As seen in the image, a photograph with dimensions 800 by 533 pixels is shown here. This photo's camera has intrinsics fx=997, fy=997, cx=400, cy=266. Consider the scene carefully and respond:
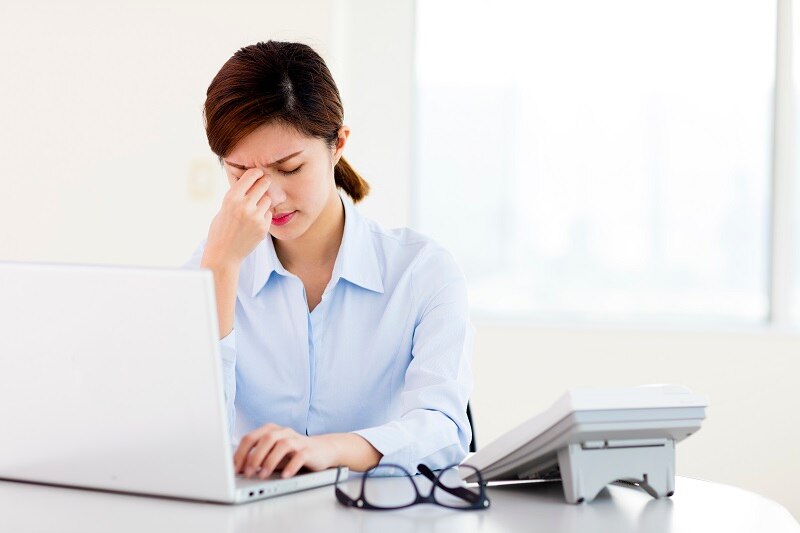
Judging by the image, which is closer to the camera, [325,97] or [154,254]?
[325,97]

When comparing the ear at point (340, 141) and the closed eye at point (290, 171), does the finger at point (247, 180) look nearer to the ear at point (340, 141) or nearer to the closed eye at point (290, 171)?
the closed eye at point (290, 171)

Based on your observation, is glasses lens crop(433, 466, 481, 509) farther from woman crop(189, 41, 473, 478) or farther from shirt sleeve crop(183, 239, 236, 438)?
shirt sleeve crop(183, 239, 236, 438)

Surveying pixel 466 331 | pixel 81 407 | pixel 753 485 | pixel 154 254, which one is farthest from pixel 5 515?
pixel 753 485

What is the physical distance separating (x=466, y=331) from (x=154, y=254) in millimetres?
2236

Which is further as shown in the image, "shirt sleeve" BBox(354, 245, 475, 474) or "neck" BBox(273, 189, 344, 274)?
"neck" BBox(273, 189, 344, 274)

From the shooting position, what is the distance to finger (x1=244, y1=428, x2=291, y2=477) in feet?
4.16

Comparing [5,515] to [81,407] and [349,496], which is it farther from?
[349,496]

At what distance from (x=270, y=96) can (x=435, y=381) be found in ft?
1.82

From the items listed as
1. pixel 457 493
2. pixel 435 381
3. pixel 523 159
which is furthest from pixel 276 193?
pixel 523 159

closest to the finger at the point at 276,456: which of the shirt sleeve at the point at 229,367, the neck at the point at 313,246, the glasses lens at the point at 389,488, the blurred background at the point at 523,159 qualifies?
the glasses lens at the point at 389,488

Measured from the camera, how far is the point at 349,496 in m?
1.23

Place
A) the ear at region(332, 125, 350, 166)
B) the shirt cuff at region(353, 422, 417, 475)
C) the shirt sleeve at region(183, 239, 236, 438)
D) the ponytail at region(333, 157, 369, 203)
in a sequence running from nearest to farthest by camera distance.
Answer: the shirt cuff at region(353, 422, 417, 475)
the shirt sleeve at region(183, 239, 236, 438)
the ear at region(332, 125, 350, 166)
the ponytail at region(333, 157, 369, 203)

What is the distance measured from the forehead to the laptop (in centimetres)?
59

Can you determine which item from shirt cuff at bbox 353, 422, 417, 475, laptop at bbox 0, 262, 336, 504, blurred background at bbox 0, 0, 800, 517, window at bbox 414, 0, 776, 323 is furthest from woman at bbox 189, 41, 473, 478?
window at bbox 414, 0, 776, 323
